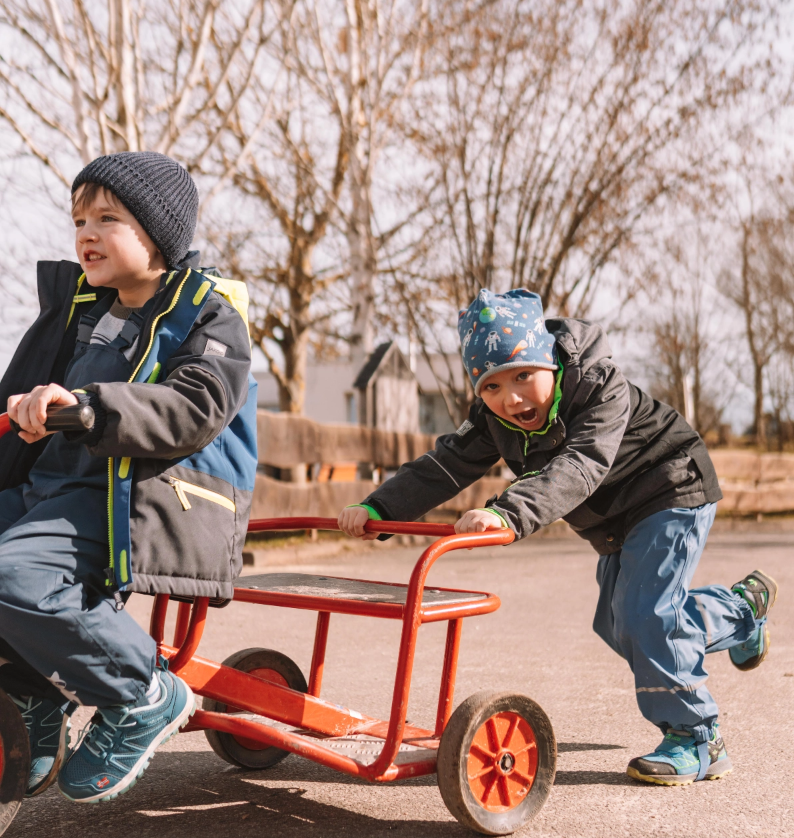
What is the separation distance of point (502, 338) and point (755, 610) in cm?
134

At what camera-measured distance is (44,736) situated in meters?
2.28

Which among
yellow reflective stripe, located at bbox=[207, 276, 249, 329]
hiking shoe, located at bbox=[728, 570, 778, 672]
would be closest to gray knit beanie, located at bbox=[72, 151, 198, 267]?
yellow reflective stripe, located at bbox=[207, 276, 249, 329]

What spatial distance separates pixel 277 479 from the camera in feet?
29.6

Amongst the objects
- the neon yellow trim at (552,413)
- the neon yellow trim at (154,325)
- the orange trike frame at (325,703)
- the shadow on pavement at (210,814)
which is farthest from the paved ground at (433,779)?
the neon yellow trim at (154,325)

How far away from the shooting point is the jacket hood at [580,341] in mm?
2920

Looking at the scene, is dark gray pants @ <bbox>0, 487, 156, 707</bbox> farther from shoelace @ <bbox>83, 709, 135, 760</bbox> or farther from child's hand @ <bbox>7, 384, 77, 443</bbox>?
child's hand @ <bbox>7, 384, 77, 443</bbox>

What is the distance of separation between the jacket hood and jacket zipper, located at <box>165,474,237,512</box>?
1177 millimetres

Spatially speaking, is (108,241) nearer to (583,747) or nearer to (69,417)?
(69,417)

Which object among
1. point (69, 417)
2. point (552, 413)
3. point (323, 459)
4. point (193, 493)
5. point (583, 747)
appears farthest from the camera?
point (323, 459)

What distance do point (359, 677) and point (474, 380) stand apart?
177 cm

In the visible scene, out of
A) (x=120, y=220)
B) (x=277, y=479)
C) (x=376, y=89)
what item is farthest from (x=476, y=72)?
(x=120, y=220)

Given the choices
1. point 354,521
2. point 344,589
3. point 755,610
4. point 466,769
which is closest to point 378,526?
point 354,521

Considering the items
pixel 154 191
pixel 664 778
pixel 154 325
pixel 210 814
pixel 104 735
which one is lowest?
pixel 210 814

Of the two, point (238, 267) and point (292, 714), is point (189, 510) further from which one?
point (238, 267)
